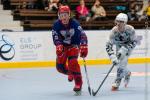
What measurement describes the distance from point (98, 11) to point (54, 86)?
7194 millimetres

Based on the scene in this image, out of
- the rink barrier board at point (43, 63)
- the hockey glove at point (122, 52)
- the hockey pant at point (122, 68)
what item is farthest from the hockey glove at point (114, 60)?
the rink barrier board at point (43, 63)

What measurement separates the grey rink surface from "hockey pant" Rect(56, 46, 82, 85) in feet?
1.10

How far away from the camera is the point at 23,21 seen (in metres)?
16.1

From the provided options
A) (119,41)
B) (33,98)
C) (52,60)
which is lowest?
(52,60)

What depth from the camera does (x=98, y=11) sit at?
1664 cm

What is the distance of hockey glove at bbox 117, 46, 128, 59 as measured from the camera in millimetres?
8656

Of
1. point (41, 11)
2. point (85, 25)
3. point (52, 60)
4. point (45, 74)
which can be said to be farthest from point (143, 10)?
point (45, 74)

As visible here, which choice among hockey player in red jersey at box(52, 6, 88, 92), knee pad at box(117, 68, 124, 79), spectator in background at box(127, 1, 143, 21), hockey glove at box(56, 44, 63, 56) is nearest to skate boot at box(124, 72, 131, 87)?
knee pad at box(117, 68, 124, 79)

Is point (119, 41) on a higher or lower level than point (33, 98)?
higher

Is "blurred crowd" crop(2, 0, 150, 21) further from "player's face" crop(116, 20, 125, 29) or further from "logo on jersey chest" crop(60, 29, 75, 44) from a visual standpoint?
"logo on jersey chest" crop(60, 29, 75, 44)

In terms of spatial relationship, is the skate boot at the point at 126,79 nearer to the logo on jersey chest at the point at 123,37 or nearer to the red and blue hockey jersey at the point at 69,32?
the logo on jersey chest at the point at 123,37

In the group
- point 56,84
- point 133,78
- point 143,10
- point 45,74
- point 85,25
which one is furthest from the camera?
point 143,10

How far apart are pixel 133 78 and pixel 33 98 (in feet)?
10.6

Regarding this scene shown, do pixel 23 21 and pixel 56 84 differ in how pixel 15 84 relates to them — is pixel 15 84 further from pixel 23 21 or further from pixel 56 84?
pixel 23 21
